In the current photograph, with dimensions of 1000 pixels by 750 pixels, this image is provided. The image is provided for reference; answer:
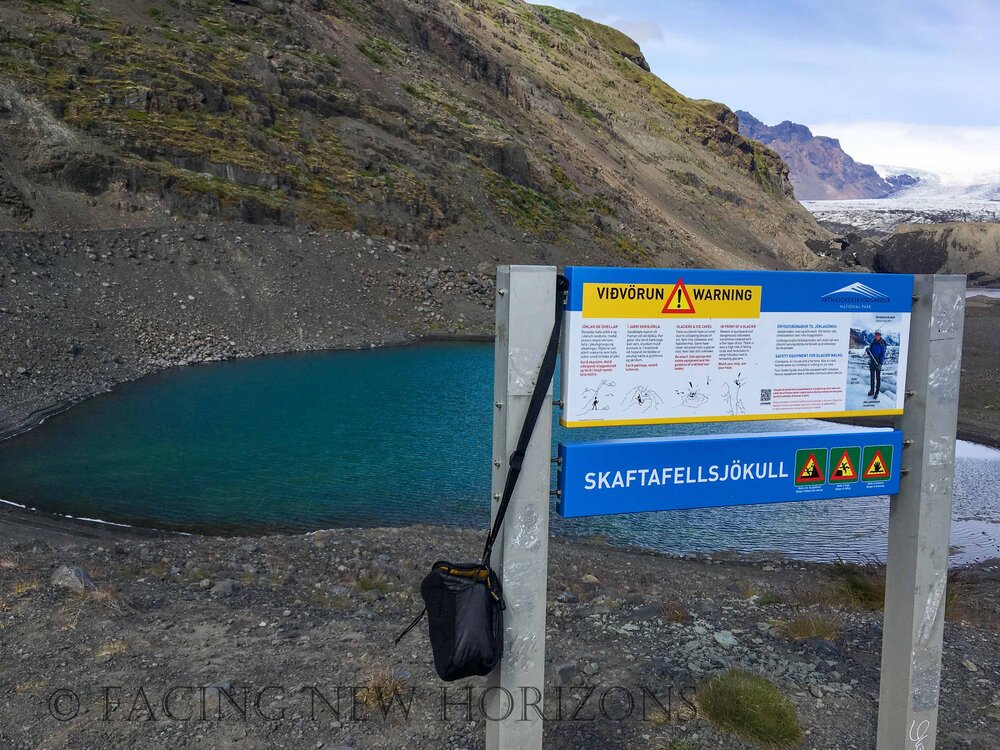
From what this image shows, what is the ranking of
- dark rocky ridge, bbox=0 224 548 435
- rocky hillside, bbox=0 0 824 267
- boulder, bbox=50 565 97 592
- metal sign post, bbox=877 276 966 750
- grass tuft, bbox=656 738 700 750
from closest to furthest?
metal sign post, bbox=877 276 966 750 < grass tuft, bbox=656 738 700 750 < boulder, bbox=50 565 97 592 < dark rocky ridge, bbox=0 224 548 435 < rocky hillside, bbox=0 0 824 267

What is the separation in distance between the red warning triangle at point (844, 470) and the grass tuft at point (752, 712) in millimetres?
1718

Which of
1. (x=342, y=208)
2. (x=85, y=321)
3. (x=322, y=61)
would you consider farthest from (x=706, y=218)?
(x=85, y=321)

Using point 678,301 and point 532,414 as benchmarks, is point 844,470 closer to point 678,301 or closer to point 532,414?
point 678,301

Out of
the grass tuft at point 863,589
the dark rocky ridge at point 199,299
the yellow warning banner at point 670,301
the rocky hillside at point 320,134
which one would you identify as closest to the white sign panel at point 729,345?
the yellow warning banner at point 670,301

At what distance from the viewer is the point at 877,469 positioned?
15.4 ft

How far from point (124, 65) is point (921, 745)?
164ft

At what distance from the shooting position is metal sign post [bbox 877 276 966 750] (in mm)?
4664

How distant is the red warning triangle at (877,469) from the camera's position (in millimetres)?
4672

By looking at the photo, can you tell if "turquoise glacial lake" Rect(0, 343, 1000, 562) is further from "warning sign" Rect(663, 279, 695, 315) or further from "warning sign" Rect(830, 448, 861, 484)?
"warning sign" Rect(663, 279, 695, 315)

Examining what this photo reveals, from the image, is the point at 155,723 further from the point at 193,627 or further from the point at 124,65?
the point at 124,65

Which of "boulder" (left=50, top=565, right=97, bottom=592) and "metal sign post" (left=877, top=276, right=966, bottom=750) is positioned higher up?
"metal sign post" (left=877, top=276, right=966, bottom=750)

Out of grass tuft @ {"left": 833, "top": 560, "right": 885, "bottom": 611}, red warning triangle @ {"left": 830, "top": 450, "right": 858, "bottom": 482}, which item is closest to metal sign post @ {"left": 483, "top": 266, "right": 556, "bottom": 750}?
red warning triangle @ {"left": 830, "top": 450, "right": 858, "bottom": 482}

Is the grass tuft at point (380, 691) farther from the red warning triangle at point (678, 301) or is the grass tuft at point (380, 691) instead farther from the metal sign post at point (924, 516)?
the red warning triangle at point (678, 301)

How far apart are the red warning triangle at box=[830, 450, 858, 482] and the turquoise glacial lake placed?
325 inches
